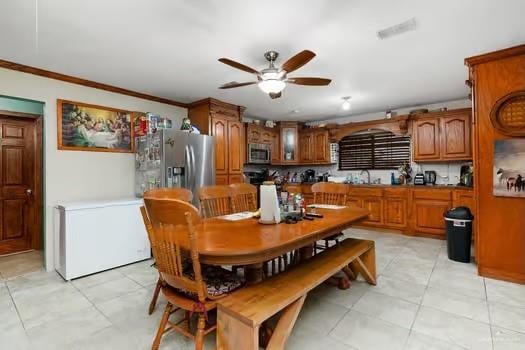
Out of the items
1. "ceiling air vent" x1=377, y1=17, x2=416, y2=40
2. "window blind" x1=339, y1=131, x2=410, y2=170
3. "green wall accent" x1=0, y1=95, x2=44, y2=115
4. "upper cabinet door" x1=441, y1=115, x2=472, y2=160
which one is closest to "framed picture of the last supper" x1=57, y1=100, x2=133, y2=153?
"green wall accent" x1=0, y1=95, x2=44, y2=115

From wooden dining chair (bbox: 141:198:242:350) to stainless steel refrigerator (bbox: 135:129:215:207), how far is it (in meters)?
1.96

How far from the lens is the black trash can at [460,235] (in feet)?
10.7

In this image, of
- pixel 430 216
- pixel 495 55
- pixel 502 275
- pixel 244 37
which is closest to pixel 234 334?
pixel 244 37

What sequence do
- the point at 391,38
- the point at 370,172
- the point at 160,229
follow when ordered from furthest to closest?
the point at 370,172 < the point at 391,38 < the point at 160,229

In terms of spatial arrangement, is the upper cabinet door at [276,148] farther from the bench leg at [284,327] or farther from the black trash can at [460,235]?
the bench leg at [284,327]

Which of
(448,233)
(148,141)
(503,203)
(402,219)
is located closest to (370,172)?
(402,219)

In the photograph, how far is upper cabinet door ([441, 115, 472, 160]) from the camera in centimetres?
425

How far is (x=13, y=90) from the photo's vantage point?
2918 mm

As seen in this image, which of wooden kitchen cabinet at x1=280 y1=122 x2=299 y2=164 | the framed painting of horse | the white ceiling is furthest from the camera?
wooden kitchen cabinet at x1=280 y1=122 x2=299 y2=164

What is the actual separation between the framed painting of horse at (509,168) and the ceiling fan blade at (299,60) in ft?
7.28

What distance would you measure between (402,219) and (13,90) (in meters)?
5.75

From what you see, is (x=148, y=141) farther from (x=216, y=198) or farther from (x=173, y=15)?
(x=173, y=15)

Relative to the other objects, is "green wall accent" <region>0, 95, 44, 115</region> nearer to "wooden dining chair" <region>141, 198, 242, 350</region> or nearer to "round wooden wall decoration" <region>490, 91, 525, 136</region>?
"wooden dining chair" <region>141, 198, 242, 350</region>

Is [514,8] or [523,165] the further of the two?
[523,165]
